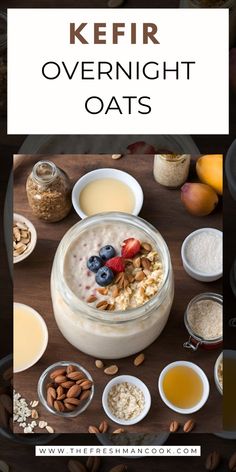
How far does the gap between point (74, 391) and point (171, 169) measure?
40 centimetres

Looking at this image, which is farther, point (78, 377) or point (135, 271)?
point (78, 377)

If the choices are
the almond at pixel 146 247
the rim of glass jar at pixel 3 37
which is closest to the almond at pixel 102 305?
the almond at pixel 146 247

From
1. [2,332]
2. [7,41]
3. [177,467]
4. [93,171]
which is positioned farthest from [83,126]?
[177,467]

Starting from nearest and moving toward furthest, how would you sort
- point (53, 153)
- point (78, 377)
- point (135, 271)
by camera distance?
1. point (135, 271)
2. point (78, 377)
3. point (53, 153)

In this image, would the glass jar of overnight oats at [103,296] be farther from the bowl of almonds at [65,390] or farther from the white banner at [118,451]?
the white banner at [118,451]

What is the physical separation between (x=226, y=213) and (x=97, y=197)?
0.22 m

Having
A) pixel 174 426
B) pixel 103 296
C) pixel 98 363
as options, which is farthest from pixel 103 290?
pixel 174 426

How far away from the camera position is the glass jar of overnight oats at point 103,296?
1.14 m

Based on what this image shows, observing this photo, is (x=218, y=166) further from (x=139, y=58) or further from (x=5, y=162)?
(x=5, y=162)

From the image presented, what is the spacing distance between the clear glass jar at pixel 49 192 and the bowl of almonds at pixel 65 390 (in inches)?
10.0

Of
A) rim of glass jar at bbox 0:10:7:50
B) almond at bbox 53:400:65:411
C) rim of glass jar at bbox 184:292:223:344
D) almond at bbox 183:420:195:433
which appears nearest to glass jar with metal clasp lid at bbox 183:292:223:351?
rim of glass jar at bbox 184:292:223:344

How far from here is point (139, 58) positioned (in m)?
1.28

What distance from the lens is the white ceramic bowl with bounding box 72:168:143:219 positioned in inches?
52.7

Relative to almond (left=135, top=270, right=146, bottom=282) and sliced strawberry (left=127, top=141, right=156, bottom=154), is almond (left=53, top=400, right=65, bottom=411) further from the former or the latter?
sliced strawberry (left=127, top=141, right=156, bottom=154)
